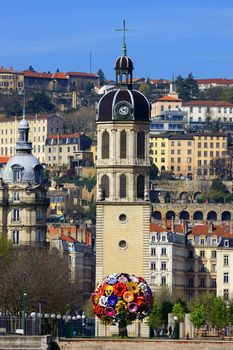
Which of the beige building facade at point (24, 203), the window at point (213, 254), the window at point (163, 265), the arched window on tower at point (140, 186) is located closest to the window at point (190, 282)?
the window at point (163, 265)

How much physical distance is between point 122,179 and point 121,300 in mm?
9380

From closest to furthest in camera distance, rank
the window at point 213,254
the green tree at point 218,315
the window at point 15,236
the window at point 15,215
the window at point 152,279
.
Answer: the green tree at point 218,315
the window at point 15,236
the window at point 15,215
the window at point 152,279
the window at point 213,254

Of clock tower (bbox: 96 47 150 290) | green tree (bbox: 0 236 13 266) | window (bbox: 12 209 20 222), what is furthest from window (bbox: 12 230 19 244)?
clock tower (bbox: 96 47 150 290)

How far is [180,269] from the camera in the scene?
160375mm

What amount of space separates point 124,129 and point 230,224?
101964 millimetres

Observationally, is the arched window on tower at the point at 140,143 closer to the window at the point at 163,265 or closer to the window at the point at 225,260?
the window at the point at 225,260

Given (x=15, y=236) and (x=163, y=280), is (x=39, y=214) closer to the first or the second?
(x=15, y=236)

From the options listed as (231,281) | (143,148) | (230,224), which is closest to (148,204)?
(143,148)

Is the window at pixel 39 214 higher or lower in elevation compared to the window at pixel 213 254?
lower

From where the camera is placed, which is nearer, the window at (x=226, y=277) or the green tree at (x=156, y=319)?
the green tree at (x=156, y=319)

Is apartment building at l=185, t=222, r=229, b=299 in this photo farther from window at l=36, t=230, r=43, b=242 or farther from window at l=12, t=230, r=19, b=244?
window at l=12, t=230, r=19, b=244

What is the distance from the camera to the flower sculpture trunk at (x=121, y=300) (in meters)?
73.7

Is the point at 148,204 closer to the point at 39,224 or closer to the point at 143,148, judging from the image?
the point at 143,148

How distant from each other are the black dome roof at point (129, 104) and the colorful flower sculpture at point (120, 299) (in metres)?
9.44
